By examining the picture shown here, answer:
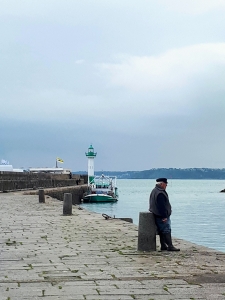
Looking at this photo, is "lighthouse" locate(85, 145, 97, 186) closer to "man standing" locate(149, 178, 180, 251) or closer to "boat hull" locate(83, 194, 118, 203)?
"boat hull" locate(83, 194, 118, 203)

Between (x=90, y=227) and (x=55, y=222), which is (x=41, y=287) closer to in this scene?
(x=90, y=227)

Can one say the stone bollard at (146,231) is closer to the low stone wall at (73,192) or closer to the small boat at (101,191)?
the low stone wall at (73,192)

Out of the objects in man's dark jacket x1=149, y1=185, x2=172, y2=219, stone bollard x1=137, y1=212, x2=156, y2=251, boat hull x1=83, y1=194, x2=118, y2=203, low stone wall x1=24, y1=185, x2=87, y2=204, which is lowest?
boat hull x1=83, y1=194, x2=118, y2=203

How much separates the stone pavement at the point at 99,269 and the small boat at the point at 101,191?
46.3 meters

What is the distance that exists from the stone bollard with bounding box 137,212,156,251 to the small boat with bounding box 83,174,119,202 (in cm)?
4932

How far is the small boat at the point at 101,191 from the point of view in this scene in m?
59.3

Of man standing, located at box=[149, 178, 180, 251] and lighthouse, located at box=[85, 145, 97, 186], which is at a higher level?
lighthouse, located at box=[85, 145, 97, 186]

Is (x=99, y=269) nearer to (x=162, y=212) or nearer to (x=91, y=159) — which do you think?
(x=162, y=212)

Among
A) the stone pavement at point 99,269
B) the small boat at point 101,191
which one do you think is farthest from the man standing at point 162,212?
the small boat at point 101,191

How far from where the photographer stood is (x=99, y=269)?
7961mm

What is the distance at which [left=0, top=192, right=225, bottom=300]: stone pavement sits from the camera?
20.9 feet

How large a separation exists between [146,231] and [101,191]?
52720 mm

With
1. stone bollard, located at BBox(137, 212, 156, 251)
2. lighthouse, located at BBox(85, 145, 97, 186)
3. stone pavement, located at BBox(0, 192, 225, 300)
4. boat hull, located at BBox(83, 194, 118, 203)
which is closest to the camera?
stone pavement, located at BBox(0, 192, 225, 300)

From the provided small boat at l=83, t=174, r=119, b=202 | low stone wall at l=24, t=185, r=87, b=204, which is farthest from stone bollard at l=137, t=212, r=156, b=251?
small boat at l=83, t=174, r=119, b=202
